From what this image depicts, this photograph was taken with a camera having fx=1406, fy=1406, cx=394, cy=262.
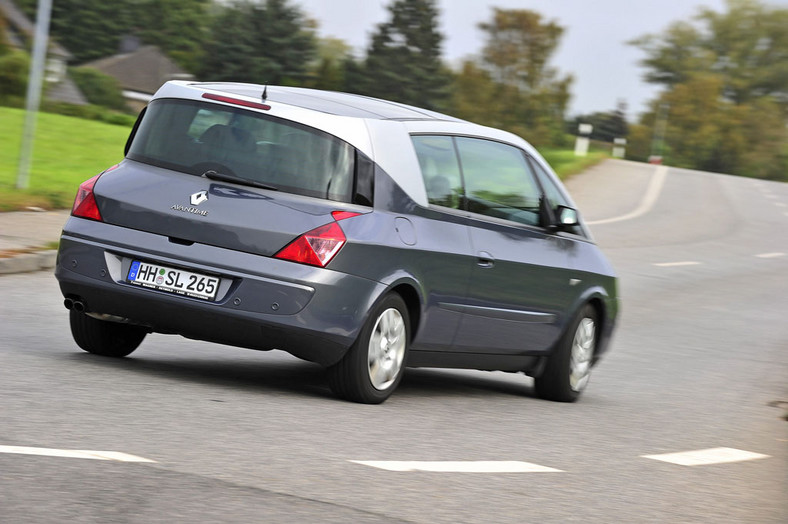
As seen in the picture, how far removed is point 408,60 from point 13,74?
57.6m

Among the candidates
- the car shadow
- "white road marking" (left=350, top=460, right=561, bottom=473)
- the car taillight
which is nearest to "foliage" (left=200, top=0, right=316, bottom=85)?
the car shadow

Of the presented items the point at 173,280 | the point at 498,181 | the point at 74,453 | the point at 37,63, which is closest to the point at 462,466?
the point at 74,453

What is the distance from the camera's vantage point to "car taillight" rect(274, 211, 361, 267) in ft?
23.1

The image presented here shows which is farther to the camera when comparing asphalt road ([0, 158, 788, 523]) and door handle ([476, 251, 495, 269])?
door handle ([476, 251, 495, 269])

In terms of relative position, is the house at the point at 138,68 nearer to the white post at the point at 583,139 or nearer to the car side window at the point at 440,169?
the white post at the point at 583,139

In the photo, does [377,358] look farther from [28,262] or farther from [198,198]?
[28,262]

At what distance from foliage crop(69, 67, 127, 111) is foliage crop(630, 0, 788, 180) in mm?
48237

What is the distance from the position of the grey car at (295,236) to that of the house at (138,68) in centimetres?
11262

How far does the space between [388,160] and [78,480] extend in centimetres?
320

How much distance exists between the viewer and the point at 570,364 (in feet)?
31.0

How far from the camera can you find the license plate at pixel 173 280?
709 centimetres

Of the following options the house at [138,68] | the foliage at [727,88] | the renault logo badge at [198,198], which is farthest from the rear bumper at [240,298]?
the foliage at [727,88]

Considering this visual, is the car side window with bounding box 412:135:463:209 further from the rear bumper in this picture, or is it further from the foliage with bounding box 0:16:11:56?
the foliage with bounding box 0:16:11:56

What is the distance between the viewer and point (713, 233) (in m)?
31.9
